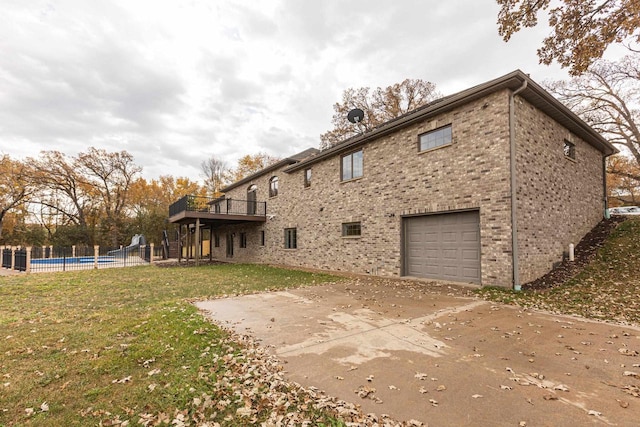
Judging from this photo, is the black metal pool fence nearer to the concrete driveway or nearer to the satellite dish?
the concrete driveway

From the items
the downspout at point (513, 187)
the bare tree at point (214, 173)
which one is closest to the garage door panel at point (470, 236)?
the downspout at point (513, 187)

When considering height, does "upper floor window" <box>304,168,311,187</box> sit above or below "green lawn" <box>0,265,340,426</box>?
above

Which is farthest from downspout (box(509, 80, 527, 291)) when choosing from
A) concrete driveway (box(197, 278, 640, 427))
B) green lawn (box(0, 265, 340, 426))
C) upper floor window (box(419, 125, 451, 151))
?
green lawn (box(0, 265, 340, 426))

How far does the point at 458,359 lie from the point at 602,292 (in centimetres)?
589

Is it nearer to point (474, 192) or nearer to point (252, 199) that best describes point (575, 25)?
point (474, 192)

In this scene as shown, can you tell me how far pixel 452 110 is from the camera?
340 inches

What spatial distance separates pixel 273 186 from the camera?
18312 mm

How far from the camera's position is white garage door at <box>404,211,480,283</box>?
821 centimetres

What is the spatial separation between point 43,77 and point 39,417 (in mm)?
17418

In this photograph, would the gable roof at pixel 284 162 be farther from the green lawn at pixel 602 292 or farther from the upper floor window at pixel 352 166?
the green lawn at pixel 602 292

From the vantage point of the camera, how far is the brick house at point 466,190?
24.6 feet

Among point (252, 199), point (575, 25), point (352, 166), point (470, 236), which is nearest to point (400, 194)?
point (470, 236)

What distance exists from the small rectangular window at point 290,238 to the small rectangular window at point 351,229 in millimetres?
4068

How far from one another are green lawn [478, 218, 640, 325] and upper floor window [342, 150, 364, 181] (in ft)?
22.2
